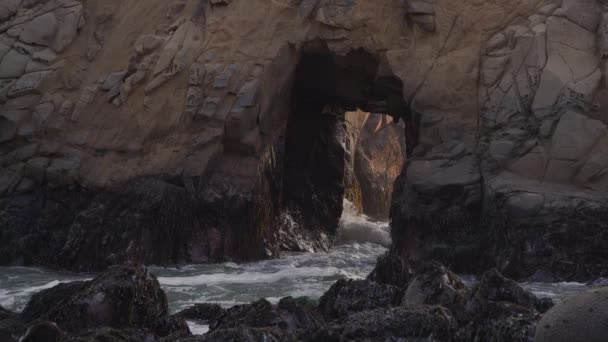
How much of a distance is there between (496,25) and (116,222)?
6.75 m

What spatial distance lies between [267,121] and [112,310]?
8195 mm

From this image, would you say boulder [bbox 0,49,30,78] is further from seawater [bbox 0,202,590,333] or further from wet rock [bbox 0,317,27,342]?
wet rock [bbox 0,317,27,342]

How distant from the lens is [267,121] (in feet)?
49.4

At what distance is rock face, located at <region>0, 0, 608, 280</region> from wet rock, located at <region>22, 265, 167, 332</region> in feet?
19.7

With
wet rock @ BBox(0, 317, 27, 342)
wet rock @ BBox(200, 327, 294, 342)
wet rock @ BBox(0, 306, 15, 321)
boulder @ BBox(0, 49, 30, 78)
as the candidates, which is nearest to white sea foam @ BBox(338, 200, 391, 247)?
boulder @ BBox(0, 49, 30, 78)

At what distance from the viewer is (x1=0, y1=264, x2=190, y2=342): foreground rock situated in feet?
22.9

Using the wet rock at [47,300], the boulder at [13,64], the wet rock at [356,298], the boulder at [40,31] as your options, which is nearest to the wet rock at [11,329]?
the wet rock at [47,300]

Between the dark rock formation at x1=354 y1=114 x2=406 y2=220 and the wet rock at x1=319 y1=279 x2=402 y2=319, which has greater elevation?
the dark rock formation at x1=354 y1=114 x2=406 y2=220

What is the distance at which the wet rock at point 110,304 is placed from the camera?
7082mm

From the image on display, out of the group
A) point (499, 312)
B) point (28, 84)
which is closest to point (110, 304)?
point (499, 312)

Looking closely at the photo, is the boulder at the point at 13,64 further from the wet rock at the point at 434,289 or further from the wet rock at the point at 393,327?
the wet rock at the point at 393,327

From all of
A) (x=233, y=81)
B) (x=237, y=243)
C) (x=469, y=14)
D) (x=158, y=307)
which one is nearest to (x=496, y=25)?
(x=469, y=14)

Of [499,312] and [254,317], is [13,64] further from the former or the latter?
[499,312]

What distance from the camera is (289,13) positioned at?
1505 cm
